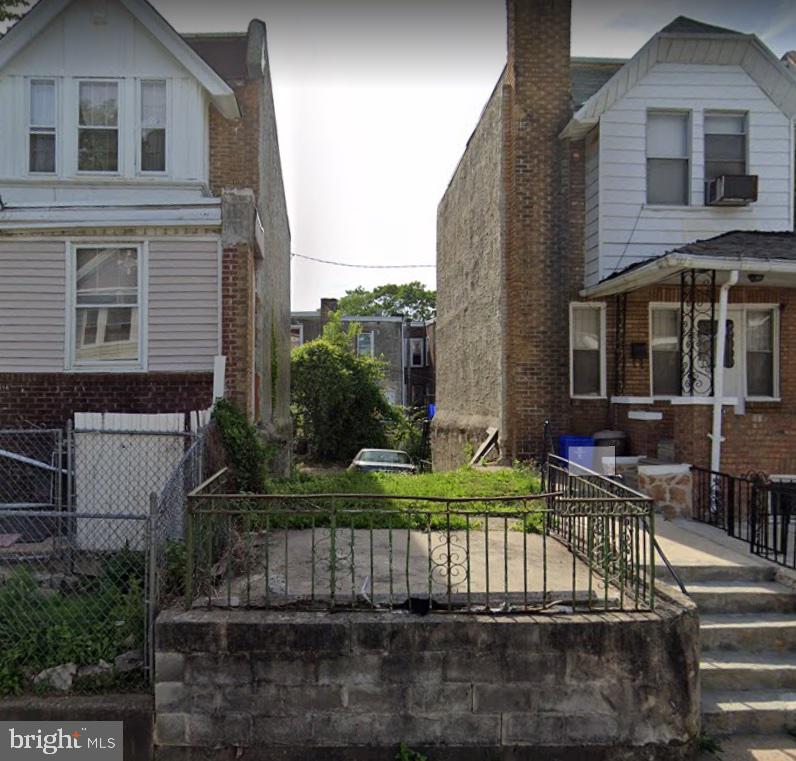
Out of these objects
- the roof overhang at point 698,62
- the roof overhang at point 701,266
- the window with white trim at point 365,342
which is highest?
the roof overhang at point 698,62

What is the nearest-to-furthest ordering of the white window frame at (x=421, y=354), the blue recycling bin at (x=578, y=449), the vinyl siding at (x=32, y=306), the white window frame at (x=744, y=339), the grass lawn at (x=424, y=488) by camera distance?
the grass lawn at (x=424, y=488), the vinyl siding at (x=32, y=306), the blue recycling bin at (x=578, y=449), the white window frame at (x=744, y=339), the white window frame at (x=421, y=354)

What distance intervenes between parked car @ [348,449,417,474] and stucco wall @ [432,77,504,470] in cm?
103

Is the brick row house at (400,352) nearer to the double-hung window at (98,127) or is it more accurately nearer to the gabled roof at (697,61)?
the double-hung window at (98,127)

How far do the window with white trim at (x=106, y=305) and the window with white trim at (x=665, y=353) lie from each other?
8276 millimetres

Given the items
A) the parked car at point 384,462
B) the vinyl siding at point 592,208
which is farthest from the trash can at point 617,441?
the parked car at point 384,462

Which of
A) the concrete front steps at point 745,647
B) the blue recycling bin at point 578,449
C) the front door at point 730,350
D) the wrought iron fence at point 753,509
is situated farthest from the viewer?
the front door at point 730,350

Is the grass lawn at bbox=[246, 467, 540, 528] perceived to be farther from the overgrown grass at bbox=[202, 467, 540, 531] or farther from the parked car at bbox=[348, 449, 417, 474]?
the parked car at bbox=[348, 449, 417, 474]

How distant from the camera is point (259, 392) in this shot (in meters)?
12.0

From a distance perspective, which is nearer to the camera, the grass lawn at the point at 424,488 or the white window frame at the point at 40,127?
the grass lawn at the point at 424,488

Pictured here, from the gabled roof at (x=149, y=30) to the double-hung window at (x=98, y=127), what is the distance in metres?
1.06

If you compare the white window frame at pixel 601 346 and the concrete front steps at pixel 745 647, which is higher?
the white window frame at pixel 601 346

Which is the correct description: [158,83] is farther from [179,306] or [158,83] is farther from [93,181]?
[179,306]

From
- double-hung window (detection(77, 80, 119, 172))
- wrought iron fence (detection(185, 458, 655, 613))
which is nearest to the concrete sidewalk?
wrought iron fence (detection(185, 458, 655, 613))

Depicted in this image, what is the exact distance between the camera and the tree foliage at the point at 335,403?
2464 centimetres
